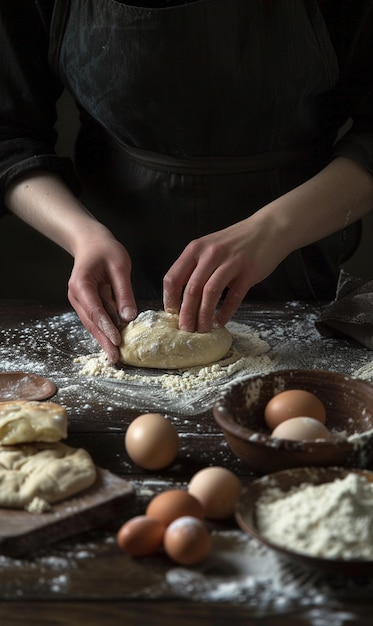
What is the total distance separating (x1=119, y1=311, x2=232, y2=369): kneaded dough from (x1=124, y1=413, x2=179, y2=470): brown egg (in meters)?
0.44

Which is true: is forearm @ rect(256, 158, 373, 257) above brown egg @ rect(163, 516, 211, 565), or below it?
below

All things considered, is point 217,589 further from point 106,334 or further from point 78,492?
point 106,334

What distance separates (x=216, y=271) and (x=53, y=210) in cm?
47

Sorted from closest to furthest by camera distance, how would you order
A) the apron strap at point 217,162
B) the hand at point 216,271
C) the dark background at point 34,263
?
the hand at point 216,271 → the apron strap at point 217,162 → the dark background at point 34,263

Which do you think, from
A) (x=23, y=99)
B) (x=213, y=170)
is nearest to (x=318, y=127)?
(x=213, y=170)

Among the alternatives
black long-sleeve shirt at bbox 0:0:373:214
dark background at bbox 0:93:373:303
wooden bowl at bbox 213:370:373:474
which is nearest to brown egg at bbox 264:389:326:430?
wooden bowl at bbox 213:370:373:474

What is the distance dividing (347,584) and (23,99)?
4.96 ft

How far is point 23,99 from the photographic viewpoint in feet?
6.82

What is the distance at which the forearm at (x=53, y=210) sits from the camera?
185 cm

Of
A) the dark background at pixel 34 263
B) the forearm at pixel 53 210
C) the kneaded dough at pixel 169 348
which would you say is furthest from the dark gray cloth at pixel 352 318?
the dark background at pixel 34 263

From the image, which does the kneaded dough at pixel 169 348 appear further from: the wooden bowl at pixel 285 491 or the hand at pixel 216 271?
the wooden bowl at pixel 285 491

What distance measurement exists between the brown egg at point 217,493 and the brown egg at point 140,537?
89 millimetres

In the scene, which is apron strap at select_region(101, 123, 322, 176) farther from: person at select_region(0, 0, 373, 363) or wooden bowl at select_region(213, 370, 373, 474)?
wooden bowl at select_region(213, 370, 373, 474)

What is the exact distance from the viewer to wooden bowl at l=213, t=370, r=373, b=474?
1108 millimetres
